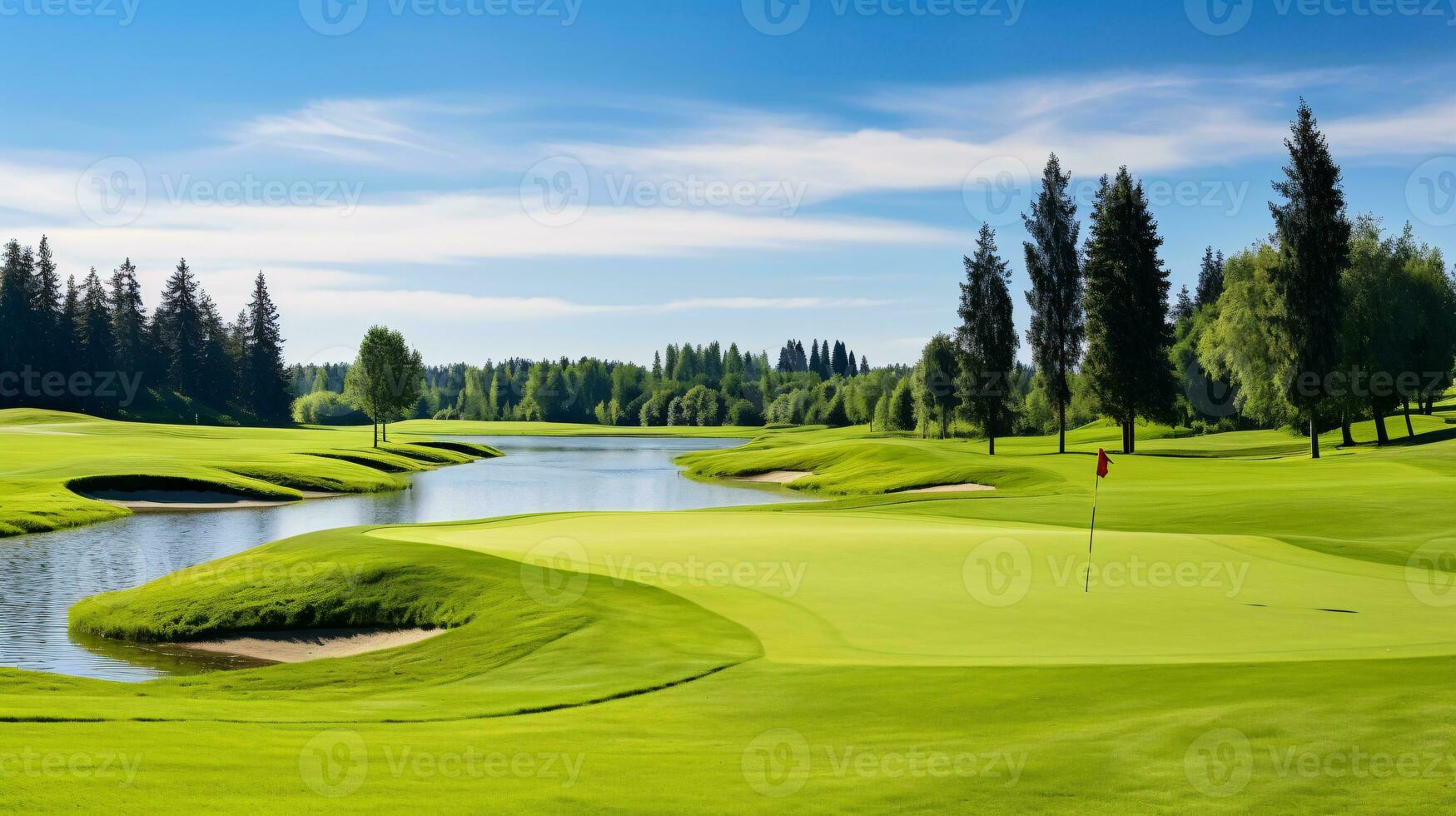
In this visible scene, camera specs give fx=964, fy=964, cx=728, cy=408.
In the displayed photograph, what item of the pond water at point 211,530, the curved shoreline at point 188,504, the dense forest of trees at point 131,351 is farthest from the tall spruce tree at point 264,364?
the curved shoreline at point 188,504

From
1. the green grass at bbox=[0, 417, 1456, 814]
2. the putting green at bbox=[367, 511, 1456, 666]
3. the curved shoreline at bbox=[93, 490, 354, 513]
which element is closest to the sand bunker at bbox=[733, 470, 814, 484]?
the curved shoreline at bbox=[93, 490, 354, 513]

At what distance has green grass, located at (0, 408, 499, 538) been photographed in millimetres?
46656

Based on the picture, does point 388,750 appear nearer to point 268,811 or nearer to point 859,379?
point 268,811

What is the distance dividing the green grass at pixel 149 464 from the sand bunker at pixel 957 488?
38.3 meters

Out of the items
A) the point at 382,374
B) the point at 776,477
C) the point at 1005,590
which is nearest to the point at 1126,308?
the point at 776,477

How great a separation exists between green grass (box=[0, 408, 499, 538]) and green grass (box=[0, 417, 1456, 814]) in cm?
2693

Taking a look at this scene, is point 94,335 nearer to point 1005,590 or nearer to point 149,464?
point 149,464

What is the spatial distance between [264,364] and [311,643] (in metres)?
138

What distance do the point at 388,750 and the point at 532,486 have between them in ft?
205

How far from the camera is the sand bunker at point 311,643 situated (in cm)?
1989

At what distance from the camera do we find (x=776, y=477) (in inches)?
2968

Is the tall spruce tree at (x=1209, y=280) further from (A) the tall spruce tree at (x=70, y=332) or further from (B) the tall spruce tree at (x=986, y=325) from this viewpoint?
(A) the tall spruce tree at (x=70, y=332)

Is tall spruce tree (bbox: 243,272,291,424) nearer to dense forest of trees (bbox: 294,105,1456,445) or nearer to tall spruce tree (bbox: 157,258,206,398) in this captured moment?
tall spruce tree (bbox: 157,258,206,398)

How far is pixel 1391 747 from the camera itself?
371 inches
